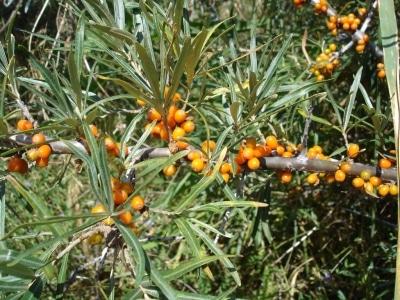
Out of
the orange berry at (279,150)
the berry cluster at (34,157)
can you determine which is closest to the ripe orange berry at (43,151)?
the berry cluster at (34,157)

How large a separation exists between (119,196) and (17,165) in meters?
0.22

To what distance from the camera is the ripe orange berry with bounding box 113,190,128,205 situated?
88cm

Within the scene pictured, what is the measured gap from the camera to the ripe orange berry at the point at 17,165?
94 centimetres

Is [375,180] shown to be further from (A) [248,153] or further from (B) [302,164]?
(A) [248,153]

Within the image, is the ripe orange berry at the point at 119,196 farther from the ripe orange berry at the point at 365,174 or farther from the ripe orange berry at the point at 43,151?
the ripe orange berry at the point at 365,174

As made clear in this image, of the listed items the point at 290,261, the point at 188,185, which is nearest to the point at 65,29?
the point at 188,185

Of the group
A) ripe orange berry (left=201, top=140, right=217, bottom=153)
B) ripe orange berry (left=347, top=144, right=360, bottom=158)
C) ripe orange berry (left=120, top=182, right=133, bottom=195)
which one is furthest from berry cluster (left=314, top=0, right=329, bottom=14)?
ripe orange berry (left=120, top=182, right=133, bottom=195)

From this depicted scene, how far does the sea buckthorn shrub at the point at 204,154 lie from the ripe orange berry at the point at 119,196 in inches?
1.0

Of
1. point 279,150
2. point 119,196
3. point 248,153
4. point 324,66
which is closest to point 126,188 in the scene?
point 119,196

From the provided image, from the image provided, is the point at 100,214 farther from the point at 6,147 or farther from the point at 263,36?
the point at 263,36

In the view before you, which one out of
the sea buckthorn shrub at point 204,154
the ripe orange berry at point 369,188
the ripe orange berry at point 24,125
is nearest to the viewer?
the sea buckthorn shrub at point 204,154

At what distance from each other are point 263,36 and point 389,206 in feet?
2.78

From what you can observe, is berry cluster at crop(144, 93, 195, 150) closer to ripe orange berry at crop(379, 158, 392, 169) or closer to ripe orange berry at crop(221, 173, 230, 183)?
ripe orange berry at crop(221, 173, 230, 183)

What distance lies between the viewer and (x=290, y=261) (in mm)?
2117
